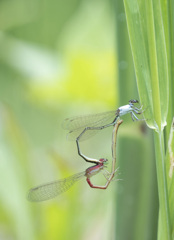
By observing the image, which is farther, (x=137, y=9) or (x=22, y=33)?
(x=22, y=33)

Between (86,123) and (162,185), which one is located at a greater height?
(86,123)

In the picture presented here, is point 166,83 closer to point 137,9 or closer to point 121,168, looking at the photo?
point 137,9

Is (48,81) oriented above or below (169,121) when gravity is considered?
above

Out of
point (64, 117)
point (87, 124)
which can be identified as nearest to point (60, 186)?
point (87, 124)

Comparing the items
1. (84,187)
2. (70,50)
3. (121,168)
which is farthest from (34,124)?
(121,168)

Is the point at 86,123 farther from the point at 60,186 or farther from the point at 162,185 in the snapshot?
the point at 162,185

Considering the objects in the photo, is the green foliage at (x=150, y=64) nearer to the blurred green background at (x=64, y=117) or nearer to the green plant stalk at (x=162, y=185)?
the green plant stalk at (x=162, y=185)

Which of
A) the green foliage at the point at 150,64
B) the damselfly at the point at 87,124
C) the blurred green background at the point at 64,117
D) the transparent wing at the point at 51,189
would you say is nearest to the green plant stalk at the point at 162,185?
the green foliage at the point at 150,64
